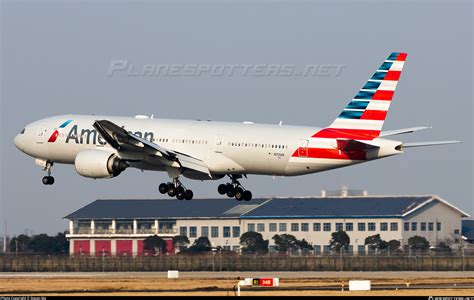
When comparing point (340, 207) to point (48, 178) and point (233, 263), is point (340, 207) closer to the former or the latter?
point (233, 263)

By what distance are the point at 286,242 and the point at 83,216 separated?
25.6 m

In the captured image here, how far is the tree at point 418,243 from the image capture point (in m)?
147

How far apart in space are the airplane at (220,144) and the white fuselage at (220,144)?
0.07 metres

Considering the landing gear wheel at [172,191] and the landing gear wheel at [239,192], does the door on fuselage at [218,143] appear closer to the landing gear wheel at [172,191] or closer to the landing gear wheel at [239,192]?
the landing gear wheel at [172,191]

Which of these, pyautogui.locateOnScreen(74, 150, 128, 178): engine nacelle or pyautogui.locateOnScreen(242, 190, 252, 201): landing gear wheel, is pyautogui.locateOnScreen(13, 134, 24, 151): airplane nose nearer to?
pyautogui.locateOnScreen(74, 150, 128, 178): engine nacelle

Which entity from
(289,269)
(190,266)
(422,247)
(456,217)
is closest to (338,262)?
(289,269)

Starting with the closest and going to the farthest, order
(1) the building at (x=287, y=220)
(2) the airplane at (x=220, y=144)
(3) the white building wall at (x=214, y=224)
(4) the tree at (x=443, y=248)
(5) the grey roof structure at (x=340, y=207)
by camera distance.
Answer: (2) the airplane at (x=220, y=144), (4) the tree at (x=443, y=248), (1) the building at (x=287, y=220), (3) the white building wall at (x=214, y=224), (5) the grey roof structure at (x=340, y=207)

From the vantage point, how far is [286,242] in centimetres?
15688

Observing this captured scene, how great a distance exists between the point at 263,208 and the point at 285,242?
643 inches

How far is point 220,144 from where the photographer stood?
96.7 m

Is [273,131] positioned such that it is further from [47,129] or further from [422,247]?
[422,247]

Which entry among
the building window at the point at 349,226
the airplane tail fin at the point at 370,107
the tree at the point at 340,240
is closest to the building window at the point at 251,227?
the tree at the point at 340,240

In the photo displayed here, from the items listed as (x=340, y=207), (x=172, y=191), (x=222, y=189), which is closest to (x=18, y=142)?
(x=172, y=191)

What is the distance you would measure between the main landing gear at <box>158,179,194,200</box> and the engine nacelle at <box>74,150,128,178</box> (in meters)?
3.40
